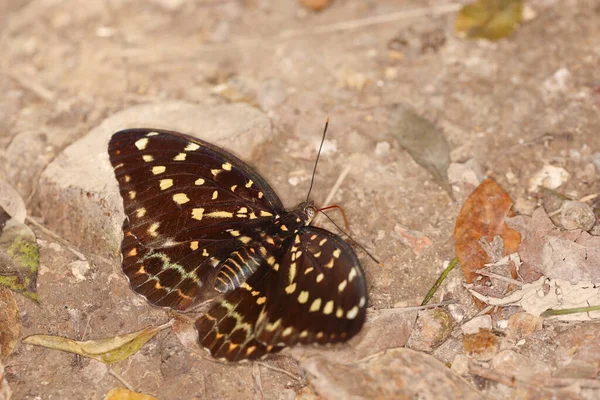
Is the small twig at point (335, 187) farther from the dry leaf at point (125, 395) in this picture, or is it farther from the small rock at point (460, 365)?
the dry leaf at point (125, 395)

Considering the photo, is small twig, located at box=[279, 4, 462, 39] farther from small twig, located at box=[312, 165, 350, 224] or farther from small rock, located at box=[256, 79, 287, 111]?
small twig, located at box=[312, 165, 350, 224]

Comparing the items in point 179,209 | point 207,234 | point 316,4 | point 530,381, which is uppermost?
point 316,4

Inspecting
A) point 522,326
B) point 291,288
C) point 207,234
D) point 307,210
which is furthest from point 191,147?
point 522,326

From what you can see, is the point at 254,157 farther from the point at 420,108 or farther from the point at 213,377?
the point at 213,377

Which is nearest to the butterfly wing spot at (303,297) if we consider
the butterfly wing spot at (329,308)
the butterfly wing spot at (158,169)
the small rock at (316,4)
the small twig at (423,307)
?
the butterfly wing spot at (329,308)

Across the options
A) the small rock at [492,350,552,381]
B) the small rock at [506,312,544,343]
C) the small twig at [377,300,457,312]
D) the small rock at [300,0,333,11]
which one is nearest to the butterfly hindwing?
the small twig at [377,300,457,312]

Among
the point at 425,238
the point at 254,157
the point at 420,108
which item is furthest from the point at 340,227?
the point at 420,108

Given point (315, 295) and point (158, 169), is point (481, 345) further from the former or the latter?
point (158, 169)
